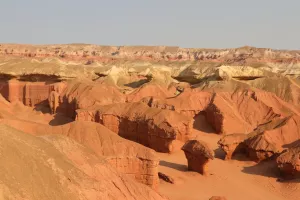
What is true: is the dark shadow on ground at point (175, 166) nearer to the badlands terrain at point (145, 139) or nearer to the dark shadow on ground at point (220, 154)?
the badlands terrain at point (145, 139)

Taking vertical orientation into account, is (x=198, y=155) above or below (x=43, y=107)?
above

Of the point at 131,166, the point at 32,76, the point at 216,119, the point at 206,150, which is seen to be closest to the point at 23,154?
the point at 131,166

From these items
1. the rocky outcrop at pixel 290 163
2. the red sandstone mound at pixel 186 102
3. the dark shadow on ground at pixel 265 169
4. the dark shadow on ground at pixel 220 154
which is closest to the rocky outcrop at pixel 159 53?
the red sandstone mound at pixel 186 102

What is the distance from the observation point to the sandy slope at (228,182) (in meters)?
17.9

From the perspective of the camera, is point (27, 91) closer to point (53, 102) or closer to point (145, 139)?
point (53, 102)

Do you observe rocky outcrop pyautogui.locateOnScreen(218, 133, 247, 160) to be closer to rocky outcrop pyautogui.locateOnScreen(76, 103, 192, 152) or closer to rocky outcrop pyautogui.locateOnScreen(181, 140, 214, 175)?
rocky outcrop pyautogui.locateOnScreen(76, 103, 192, 152)

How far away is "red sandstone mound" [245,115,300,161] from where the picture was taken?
22.3 metres

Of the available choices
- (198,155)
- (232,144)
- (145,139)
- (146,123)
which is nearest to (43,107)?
(145,139)

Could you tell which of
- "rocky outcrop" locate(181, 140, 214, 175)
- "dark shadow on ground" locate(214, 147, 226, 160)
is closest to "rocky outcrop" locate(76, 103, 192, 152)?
"dark shadow on ground" locate(214, 147, 226, 160)

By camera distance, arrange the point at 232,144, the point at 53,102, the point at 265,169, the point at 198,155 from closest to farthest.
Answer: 1. the point at 198,155
2. the point at 265,169
3. the point at 232,144
4. the point at 53,102

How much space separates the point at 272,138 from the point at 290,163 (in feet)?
12.7

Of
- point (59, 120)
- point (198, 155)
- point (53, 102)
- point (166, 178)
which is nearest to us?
point (166, 178)

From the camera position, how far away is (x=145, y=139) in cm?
2455

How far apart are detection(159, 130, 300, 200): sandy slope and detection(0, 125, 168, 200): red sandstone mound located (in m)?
6.05
